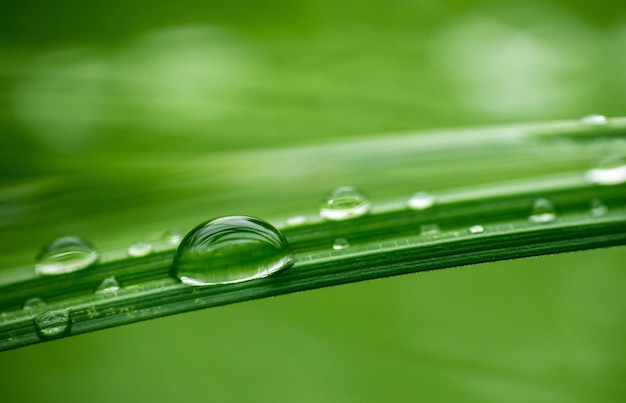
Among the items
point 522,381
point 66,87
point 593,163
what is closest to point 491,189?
point 593,163

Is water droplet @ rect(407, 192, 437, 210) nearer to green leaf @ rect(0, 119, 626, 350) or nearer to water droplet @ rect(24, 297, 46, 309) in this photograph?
green leaf @ rect(0, 119, 626, 350)

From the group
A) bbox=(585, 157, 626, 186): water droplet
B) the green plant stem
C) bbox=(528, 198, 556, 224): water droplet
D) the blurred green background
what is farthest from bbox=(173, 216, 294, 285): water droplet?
bbox=(585, 157, 626, 186): water droplet

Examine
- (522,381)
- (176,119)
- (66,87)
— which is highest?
(66,87)

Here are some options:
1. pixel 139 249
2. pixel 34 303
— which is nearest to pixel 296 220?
pixel 139 249

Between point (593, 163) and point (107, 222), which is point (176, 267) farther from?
point (593, 163)

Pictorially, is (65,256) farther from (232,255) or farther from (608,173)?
(608,173)

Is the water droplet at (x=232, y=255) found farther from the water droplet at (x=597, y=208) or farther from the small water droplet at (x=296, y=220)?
the water droplet at (x=597, y=208)
